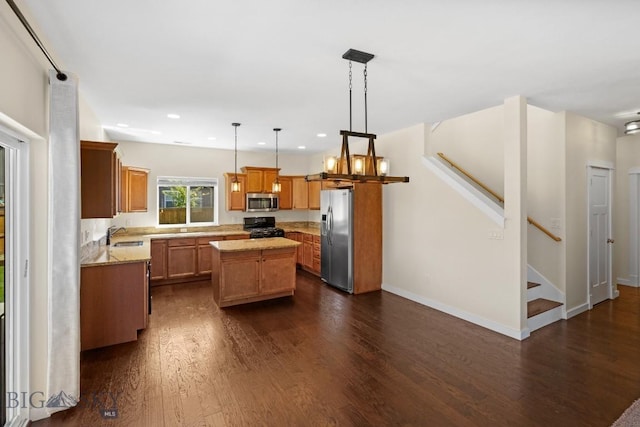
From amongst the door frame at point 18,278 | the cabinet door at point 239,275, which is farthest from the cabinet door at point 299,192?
the door frame at point 18,278

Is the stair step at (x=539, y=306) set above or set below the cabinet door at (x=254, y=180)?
below

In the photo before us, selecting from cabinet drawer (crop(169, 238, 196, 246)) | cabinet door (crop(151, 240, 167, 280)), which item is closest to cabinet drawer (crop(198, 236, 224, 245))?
cabinet drawer (crop(169, 238, 196, 246))

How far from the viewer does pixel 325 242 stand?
19.2ft

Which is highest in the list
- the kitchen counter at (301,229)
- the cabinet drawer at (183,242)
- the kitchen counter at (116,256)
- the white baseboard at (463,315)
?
the kitchen counter at (301,229)

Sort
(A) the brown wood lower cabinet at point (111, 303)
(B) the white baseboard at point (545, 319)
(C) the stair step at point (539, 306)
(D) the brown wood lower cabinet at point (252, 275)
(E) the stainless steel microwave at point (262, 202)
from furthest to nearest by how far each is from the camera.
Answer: (E) the stainless steel microwave at point (262, 202) → (D) the brown wood lower cabinet at point (252, 275) → (C) the stair step at point (539, 306) → (B) the white baseboard at point (545, 319) → (A) the brown wood lower cabinet at point (111, 303)

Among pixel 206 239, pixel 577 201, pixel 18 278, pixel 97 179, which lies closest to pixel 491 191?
pixel 577 201

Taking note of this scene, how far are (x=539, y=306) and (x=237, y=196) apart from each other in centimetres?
558

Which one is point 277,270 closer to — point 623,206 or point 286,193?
point 286,193

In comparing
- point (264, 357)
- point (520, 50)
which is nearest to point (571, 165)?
point (520, 50)

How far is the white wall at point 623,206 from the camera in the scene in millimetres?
5605

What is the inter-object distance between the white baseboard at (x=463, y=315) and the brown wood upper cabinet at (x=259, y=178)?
3353 mm

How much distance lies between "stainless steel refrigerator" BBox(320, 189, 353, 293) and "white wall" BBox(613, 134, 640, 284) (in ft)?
15.7

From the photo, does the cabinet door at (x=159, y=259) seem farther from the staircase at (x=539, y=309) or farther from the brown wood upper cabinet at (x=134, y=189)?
the staircase at (x=539, y=309)

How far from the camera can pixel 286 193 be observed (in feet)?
24.4
